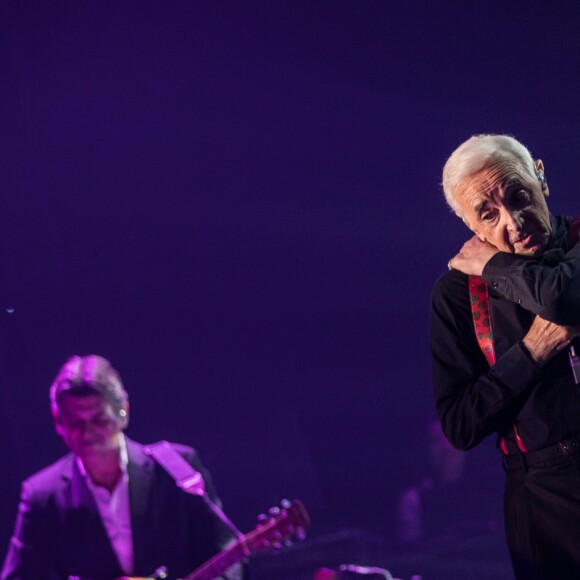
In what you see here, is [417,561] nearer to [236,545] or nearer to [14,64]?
[236,545]

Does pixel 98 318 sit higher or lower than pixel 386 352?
higher

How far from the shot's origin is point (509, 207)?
6.59 ft

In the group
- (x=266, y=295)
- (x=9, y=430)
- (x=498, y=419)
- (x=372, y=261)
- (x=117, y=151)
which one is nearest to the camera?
(x=498, y=419)

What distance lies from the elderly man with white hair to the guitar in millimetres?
1771

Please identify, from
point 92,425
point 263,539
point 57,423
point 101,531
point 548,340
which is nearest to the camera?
point 548,340

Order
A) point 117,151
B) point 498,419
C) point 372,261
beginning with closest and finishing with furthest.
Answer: point 498,419 → point 117,151 → point 372,261

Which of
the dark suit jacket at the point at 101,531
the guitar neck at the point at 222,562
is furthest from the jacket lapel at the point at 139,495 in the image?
the guitar neck at the point at 222,562

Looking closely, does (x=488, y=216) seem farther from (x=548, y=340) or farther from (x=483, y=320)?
(x=548, y=340)

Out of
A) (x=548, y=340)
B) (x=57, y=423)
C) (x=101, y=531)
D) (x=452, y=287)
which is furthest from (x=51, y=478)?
(x=548, y=340)

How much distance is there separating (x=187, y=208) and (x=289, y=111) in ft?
2.92

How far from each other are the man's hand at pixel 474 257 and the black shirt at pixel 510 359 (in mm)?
34

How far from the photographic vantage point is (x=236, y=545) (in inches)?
147

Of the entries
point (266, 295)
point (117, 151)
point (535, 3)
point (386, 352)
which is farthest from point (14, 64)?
point (535, 3)

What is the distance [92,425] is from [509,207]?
2581mm
